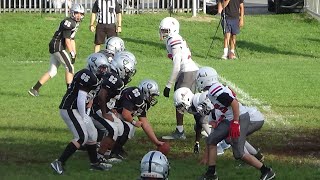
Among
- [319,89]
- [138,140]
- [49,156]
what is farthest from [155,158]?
[319,89]

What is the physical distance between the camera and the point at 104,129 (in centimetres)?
1251

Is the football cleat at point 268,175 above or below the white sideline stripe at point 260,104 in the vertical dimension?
above

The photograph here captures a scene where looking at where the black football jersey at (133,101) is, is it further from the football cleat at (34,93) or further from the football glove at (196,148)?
the football cleat at (34,93)

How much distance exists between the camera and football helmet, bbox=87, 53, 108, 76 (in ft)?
39.8

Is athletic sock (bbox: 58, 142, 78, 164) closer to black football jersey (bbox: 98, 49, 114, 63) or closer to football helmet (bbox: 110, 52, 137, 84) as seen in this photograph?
football helmet (bbox: 110, 52, 137, 84)

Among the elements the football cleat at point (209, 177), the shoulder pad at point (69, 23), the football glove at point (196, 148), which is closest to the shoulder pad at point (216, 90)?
the football cleat at point (209, 177)

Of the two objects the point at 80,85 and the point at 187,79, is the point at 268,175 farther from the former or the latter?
the point at 187,79

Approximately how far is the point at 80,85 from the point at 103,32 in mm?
11124

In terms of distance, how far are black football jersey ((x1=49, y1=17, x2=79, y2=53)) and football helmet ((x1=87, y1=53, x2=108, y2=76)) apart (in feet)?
19.0

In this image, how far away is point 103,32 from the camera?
74.4 ft

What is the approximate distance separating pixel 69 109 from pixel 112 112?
0.96 metres

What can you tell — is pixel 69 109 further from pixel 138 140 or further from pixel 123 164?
pixel 138 140

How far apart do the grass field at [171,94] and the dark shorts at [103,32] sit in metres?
0.84

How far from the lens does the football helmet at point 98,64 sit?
1213cm
